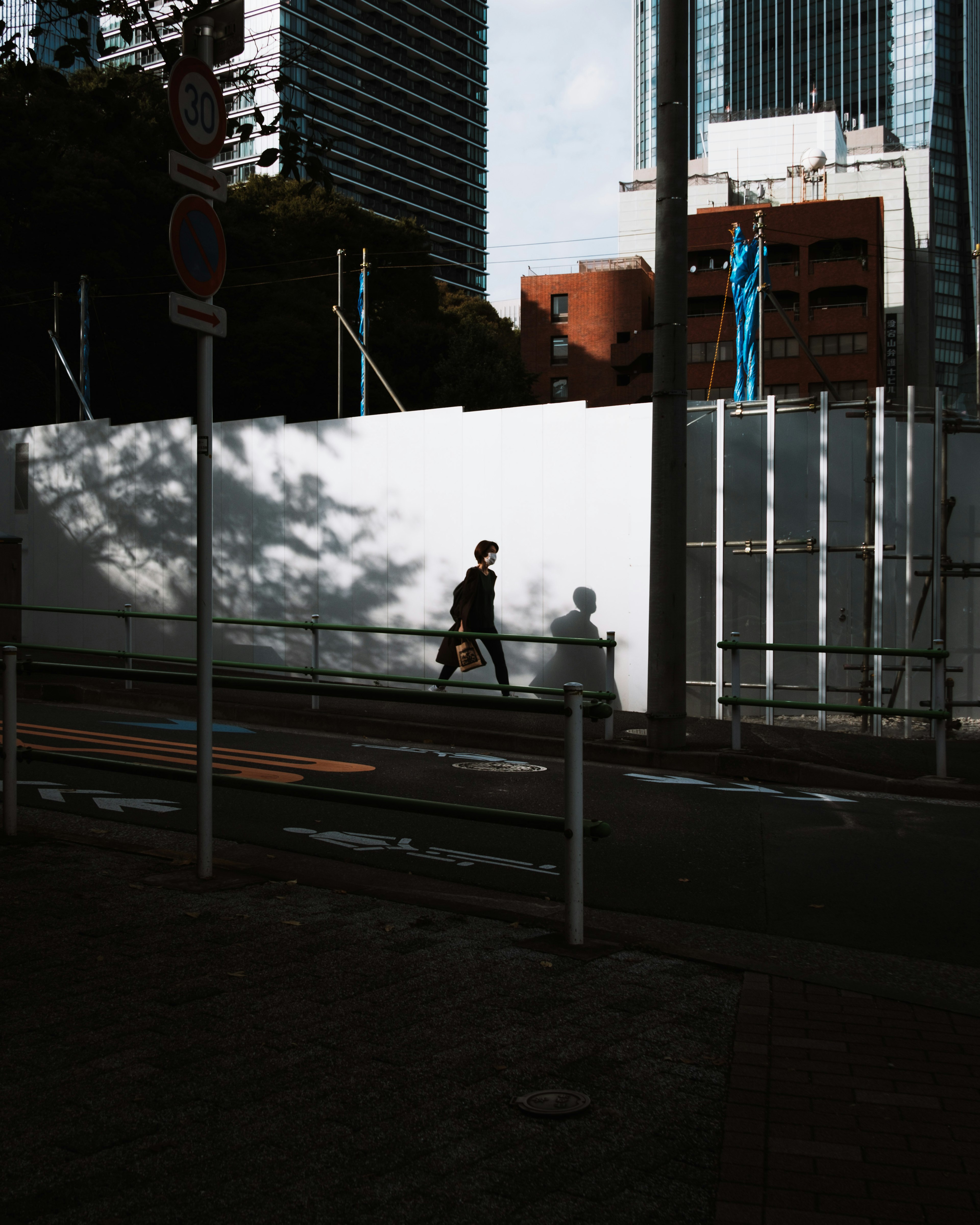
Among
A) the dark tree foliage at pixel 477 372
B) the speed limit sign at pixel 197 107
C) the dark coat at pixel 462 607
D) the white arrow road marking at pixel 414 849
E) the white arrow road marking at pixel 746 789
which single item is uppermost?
the dark tree foliage at pixel 477 372

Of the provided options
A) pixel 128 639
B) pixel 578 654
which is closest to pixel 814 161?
pixel 578 654

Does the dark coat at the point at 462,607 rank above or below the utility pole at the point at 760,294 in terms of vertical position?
below

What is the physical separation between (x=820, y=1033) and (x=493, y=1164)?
4.75 feet

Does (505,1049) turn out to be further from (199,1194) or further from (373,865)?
(373,865)

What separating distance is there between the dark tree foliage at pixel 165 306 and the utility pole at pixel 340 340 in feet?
2.04

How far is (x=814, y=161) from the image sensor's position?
3622 inches

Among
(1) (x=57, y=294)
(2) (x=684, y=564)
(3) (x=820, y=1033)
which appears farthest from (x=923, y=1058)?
(1) (x=57, y=294)

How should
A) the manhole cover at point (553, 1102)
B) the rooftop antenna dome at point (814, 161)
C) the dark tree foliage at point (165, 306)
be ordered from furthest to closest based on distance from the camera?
the rooftop antenna dome at point (814, 161) → the dark tree foliage at point (165, 306) → the manhole cover at point (553, 1102)

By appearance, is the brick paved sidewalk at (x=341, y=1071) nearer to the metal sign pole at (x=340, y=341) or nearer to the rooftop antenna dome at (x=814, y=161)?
the metal sign pole at (x=340, y=341)

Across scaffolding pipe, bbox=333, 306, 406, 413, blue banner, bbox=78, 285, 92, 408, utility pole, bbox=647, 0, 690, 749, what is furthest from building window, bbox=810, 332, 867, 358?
utility pole, bbox=647, 0, 690, 749

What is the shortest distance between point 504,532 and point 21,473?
9.80 meters

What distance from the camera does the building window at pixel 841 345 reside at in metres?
79.4

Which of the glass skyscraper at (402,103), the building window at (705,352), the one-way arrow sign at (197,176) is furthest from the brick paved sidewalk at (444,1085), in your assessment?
the glass skyscraper at (402,103)

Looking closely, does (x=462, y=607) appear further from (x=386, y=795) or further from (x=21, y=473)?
(x=21, y=473)
